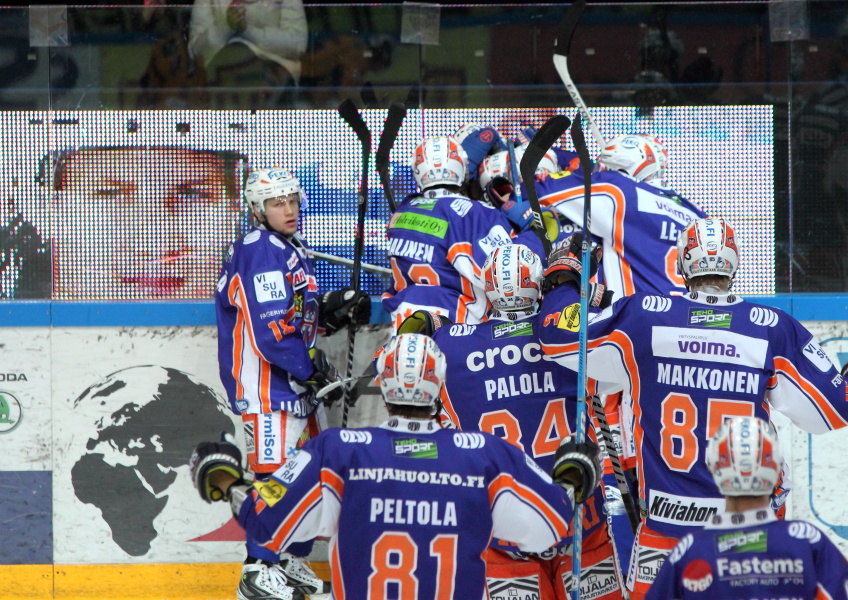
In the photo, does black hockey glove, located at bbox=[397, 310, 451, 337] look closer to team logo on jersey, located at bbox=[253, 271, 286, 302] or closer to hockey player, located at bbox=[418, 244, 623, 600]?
hockey player, located at bbox=[418, 244, 623, 600]

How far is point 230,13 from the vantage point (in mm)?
5949

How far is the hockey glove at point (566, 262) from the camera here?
4.52m

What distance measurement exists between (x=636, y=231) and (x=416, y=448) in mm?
2386

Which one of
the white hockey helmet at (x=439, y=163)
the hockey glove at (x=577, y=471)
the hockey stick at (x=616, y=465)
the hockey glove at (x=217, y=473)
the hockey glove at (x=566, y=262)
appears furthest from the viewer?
the white hockey helmet at (x=439, y=163)

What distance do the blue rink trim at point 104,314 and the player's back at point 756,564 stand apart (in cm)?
328

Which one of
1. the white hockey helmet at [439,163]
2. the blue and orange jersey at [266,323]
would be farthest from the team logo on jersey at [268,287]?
the white hockey helmet at [439,163]

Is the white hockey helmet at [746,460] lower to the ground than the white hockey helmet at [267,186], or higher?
lower

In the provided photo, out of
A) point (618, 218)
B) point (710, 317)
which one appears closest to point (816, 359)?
point (710, 317)

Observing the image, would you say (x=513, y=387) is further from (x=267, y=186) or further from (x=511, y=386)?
(x=267, y=186)

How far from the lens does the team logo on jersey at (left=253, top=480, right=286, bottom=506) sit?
3340 millimetres

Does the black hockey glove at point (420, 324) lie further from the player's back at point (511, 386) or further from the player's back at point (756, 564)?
the player's back at point (756, 564)

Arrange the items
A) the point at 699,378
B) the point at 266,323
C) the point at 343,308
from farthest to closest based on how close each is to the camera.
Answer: the point at 343,308 < the point at 266,323 < the point at 699,378

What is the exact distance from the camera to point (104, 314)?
5742mm

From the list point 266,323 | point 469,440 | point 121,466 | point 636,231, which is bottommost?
point 121,466
